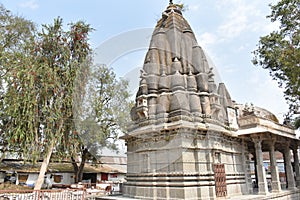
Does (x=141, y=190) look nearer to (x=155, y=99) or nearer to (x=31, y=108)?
(x=155, y=99)

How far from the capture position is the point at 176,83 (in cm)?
1218

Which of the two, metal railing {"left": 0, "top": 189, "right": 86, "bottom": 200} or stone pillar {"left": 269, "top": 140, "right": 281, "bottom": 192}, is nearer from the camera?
metal railing {"left": 0, "top": 189, "right": 86, "bottom": 200}

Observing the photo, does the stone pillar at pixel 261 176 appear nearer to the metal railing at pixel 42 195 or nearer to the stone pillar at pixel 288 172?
the stone pillar at pixel 288 172

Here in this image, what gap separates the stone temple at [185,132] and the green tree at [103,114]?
10039 mm

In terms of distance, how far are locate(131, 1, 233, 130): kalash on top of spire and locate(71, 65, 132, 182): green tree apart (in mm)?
9877

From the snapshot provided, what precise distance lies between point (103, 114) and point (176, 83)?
45.6ft

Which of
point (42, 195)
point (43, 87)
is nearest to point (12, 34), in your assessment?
point (43, 87)

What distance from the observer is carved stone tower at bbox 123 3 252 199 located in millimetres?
10492

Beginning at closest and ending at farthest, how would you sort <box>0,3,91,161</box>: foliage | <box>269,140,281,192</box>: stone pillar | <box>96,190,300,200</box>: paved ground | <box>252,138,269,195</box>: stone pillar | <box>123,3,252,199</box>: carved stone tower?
<box>123,3,252,199</box>: carved stone tower → <box>96,190,300,200</box>: paved ground → <box>252,138,269,195</box>: stone pillar → <box>269,140,281,192</box>: stone pillar → <box>0,3,91,161</box>: foliage

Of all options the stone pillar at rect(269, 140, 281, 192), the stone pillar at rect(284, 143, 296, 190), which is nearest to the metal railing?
the stone pillar at rect(269, 140, 281, 192)

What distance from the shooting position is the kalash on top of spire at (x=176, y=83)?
11.8 meters

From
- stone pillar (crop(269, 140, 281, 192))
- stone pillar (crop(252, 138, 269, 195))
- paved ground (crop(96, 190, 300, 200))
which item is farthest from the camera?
stone pillar (crop(269, 140, 281, 192))

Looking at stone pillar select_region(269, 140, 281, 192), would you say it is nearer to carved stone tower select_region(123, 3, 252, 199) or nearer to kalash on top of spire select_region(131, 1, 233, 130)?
carved stone tower select_region(123, 3, 252, 199)

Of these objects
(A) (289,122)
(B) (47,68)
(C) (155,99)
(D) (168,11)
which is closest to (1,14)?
(B) (47,68)
